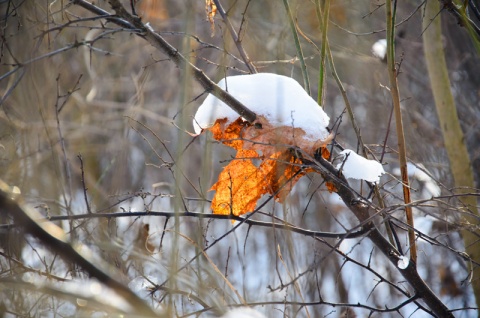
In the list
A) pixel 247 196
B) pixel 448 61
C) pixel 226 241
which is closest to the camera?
pixel 247 196

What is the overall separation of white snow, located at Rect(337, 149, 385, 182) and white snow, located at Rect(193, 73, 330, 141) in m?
0.13

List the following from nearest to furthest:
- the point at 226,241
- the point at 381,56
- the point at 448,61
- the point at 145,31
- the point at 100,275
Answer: the point at 100,275 → the point at 145,31 → the point at 381,56 → the point at 448,61 → the point at 226,241

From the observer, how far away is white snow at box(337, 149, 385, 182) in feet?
5.94

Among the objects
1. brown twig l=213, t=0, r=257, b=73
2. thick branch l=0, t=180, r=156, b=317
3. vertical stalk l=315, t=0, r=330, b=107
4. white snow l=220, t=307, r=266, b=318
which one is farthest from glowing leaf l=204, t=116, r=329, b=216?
thick branch l=0, t=180, r=156, b=317

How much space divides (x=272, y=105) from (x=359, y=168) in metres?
0.37

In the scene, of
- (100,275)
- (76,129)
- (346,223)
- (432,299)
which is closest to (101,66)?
(76,129)

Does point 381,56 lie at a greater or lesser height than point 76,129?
lesser

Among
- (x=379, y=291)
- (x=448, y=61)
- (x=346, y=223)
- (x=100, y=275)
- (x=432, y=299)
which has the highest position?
(x=448, y=61)

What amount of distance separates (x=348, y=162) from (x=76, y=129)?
5328 millimetres

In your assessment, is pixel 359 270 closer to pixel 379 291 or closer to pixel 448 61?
pixel 379 291

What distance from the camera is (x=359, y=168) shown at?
1833 millimetres

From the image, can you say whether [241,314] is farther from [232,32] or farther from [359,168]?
[232,32]

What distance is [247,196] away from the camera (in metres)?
1.99

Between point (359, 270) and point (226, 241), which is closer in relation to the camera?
point (359, 270)
